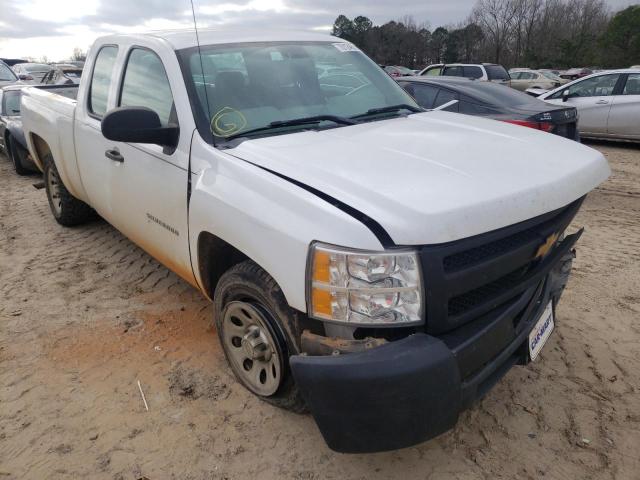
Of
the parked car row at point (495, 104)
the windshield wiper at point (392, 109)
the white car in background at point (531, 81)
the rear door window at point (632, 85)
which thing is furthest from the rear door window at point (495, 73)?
the windshield wiper at point (392, 109)

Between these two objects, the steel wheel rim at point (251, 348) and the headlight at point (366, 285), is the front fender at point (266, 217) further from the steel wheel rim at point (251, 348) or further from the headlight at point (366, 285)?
the steel wheel rim at point (251, 348)

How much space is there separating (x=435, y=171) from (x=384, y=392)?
95 cm

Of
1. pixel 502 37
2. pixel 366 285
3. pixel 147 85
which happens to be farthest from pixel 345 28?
pixel 366 285

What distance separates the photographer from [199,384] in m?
2.92

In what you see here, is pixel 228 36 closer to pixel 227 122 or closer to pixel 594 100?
pixel 227 122

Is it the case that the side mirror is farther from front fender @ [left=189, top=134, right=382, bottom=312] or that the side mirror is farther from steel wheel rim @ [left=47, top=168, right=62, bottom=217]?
steel wheel rim @ [left=47, top=168, right=62, bottom=217]

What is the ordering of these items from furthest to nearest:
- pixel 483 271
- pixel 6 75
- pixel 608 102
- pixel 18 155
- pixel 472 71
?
1. pixel 472 71
2. pixel 6 75
3. pixel 608 102
4. pixel 18 155
5. pixel 483 271

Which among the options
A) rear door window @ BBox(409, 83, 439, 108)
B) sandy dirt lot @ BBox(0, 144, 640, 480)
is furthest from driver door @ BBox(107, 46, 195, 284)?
rear door window @ BBox(409, 83, 439, 108)

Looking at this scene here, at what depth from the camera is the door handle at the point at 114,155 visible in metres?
3.34

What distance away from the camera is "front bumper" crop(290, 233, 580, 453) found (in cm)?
182

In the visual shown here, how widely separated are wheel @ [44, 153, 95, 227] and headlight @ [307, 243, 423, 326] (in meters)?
4.04

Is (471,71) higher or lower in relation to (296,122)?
lower

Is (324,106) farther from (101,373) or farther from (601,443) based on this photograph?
(601,443)

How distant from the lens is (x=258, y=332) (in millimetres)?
2574
